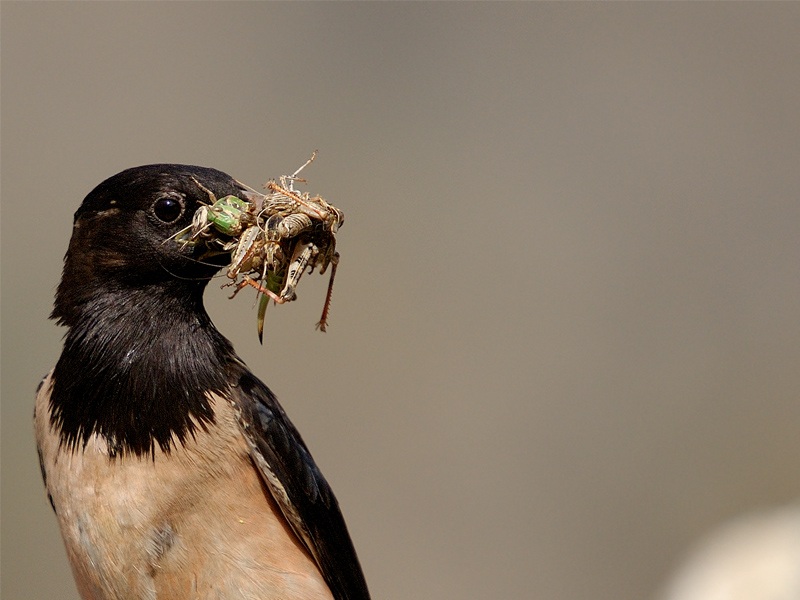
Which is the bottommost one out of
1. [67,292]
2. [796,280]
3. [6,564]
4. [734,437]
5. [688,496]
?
[6,564]

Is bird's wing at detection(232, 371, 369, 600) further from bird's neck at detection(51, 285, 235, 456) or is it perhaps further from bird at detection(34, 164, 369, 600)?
bird's neck at detection(51, 285, 235, 456)

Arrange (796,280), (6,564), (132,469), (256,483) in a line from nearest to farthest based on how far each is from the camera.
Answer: (132,469)
(256,483)
(6,564)
(796,280)

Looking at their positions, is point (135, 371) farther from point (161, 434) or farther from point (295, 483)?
point (295, 483)

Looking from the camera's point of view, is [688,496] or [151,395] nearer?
[151,395]

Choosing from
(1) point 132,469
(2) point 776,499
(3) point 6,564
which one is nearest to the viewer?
(1) point 132,469

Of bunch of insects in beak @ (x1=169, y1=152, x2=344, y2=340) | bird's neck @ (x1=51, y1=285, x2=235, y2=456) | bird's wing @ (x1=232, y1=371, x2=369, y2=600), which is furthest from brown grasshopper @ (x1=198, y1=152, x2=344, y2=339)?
bird's wing @ (x1=232, y1=371, x2=369, y2=600)

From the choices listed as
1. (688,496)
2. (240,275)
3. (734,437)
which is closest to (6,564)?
(240,275)

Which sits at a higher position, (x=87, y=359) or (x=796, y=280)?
(x=796, y=280)

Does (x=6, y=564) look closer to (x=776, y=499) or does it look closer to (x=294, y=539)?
(x=294, y=539)

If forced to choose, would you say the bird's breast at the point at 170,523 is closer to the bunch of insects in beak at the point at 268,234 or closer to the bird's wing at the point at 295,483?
the bird's wing at the point at 295,483
